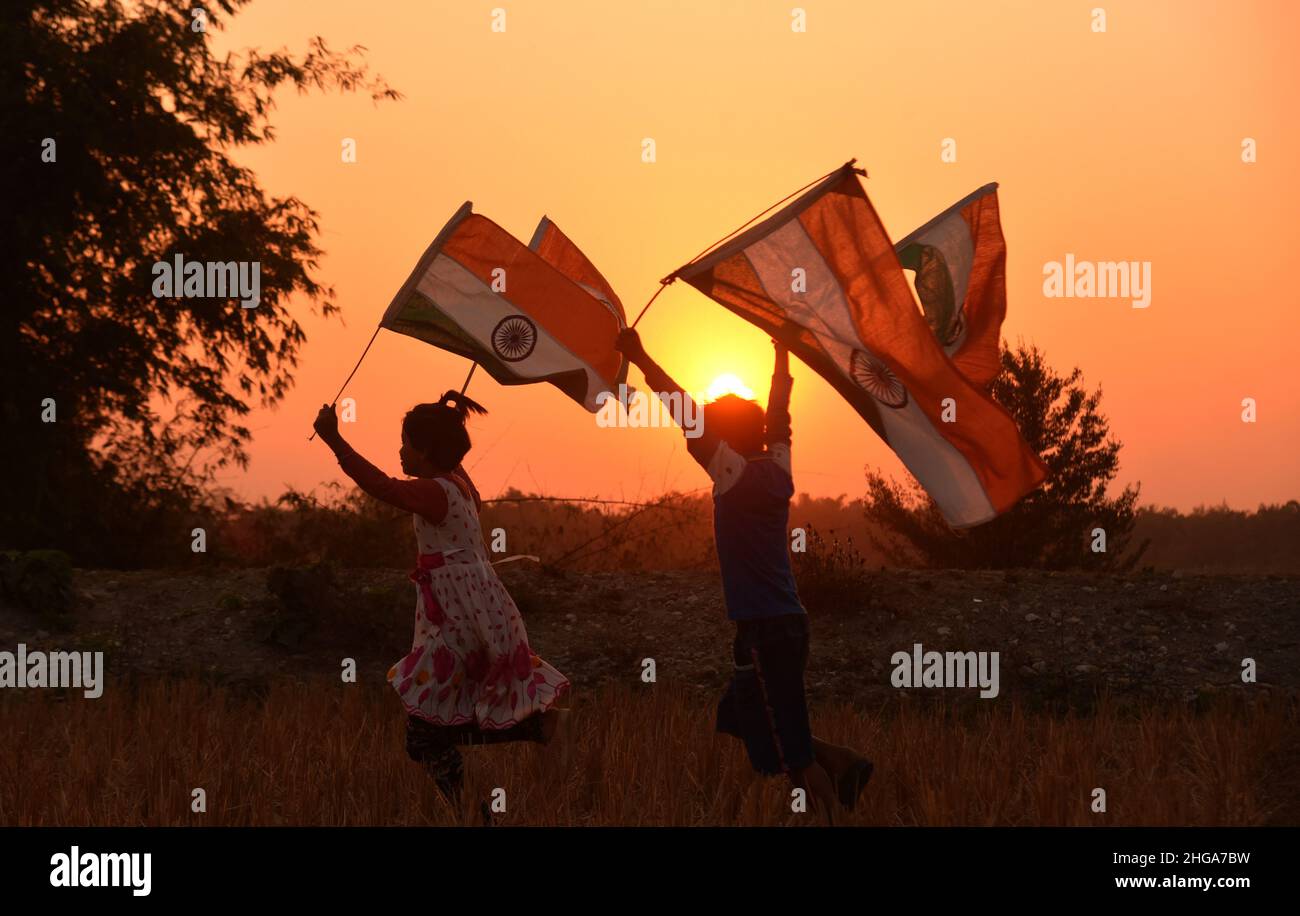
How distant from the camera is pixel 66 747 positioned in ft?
28.1

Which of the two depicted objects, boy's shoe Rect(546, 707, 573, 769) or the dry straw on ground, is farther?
the dry straw on ground

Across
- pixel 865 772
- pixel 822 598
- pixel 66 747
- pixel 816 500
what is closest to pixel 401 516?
pixel 822 598

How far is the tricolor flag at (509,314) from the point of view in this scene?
7.14 metres

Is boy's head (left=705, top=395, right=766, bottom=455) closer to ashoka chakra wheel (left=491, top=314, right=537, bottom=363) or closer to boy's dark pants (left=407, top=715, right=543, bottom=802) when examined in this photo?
boy's dark pants (left=407, top=715, right=543, bottom=802)

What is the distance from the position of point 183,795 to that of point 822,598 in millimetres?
7029

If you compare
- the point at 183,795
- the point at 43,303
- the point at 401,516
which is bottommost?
the point at 183,795

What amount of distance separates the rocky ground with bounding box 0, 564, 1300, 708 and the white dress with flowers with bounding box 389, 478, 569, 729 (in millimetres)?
5401

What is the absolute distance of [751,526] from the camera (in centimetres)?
568

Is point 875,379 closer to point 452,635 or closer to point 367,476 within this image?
point 452,635

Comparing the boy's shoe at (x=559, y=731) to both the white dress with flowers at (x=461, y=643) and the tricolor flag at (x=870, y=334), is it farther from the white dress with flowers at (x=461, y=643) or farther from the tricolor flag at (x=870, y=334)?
the tricolor flag at (x=870, y=334)

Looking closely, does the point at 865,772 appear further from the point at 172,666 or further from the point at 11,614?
the point at 11,614

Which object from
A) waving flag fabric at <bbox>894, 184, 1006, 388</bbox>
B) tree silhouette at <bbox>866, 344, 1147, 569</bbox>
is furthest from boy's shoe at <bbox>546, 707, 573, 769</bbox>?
tree silhouette at <bbox>866, 344, 1147, 569</bbox>

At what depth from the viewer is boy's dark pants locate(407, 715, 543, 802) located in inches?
232

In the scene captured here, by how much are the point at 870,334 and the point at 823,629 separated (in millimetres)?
6085
